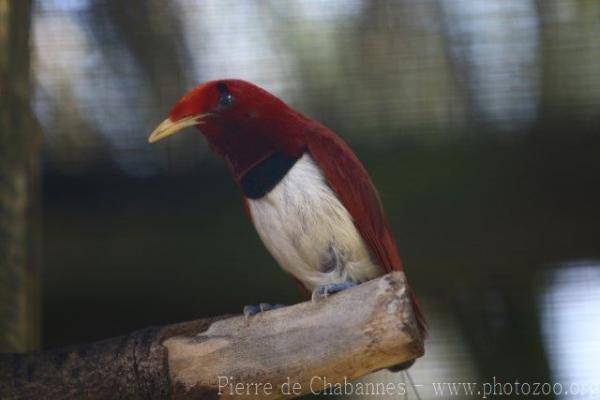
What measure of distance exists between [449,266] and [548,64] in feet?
1.75

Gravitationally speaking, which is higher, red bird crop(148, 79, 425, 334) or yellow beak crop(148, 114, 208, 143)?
yellow beak crop(148, 114, 208, 143)

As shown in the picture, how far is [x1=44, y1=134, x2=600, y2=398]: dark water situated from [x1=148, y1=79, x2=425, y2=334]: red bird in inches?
23.4

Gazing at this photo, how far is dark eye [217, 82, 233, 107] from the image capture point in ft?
6.07

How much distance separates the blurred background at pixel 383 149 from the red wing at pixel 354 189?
1.87 ft

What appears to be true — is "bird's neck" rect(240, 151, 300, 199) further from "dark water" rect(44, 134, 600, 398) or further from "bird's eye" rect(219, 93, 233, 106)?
"dark water" rect(44, 134, 600, 398)

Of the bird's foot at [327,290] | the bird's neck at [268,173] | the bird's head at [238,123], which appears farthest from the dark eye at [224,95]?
the bird's foot at [327,290]

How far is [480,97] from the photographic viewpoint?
2461 millimetres

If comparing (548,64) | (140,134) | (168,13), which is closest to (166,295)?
(140,134)

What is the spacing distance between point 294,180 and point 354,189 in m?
0.11

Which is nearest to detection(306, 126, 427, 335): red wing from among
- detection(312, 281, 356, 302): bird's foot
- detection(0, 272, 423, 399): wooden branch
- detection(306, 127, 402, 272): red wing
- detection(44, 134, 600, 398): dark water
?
detection(306, 127, 402, 272): red wing

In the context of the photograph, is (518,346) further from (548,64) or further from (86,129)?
(86,129)

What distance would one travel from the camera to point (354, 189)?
1.84 metres

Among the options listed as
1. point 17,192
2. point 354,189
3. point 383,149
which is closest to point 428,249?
point 383,149

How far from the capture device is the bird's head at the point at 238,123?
5.99 ft
